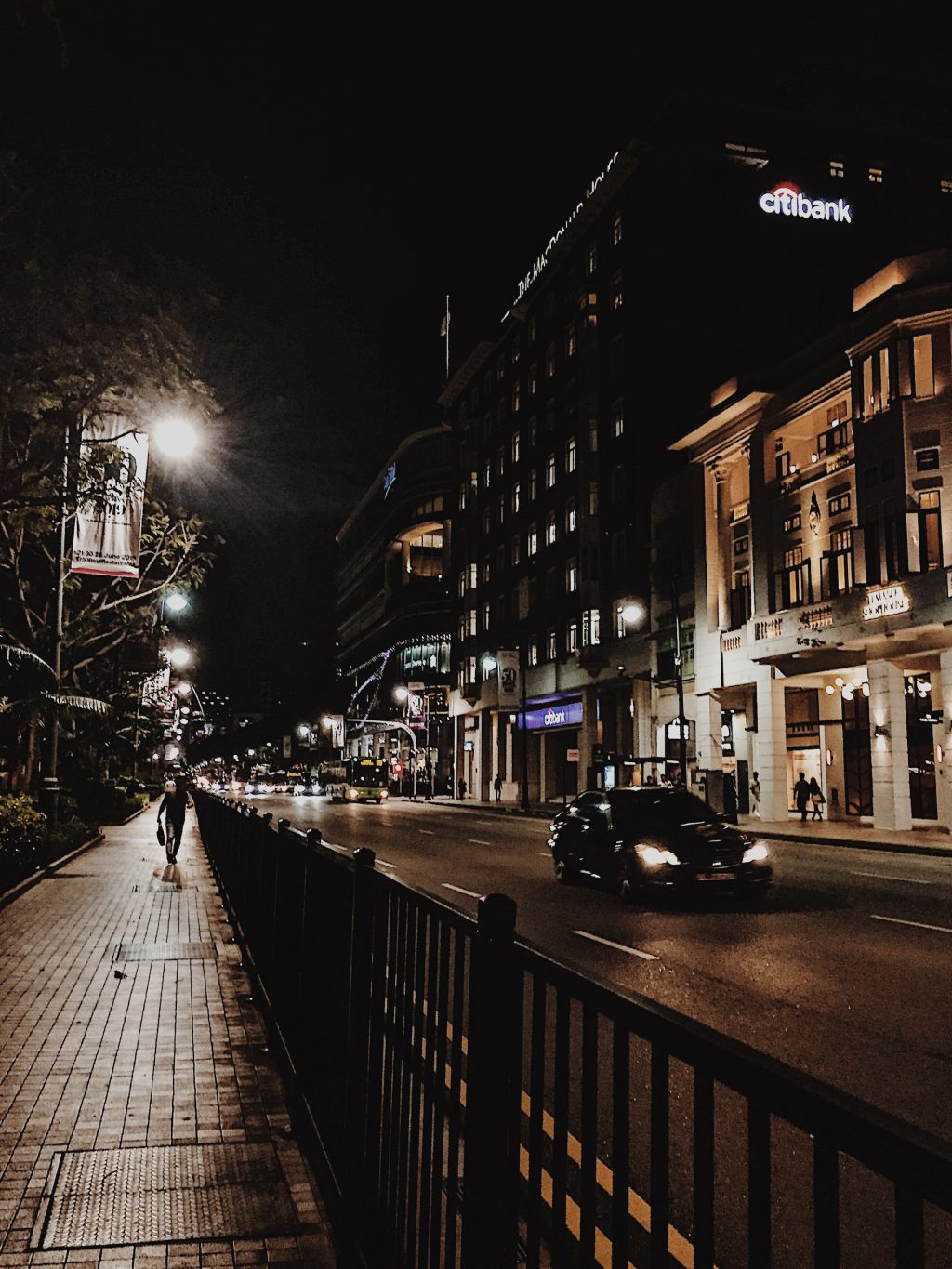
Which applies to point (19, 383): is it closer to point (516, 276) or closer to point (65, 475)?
point (65, 475)

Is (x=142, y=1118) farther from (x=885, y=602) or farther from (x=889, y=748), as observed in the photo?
(x=889, y=748)

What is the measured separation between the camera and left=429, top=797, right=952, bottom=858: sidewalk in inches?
1016

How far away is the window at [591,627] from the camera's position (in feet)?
176

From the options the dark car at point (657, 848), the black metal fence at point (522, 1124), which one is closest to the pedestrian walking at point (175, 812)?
the dark car at point (657, 848)

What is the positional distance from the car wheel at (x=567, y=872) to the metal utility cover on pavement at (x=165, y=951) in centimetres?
728

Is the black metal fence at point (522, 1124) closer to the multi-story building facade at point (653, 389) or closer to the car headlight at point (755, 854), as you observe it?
the car headlight at point (755, 854)

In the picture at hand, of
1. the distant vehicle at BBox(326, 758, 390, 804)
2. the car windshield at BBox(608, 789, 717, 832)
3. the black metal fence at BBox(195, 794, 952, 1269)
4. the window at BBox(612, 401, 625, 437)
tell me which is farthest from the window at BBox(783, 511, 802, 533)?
the distant vehicle at BBox(326, 758, 390, 804)

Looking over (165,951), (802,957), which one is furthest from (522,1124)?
(165,951)

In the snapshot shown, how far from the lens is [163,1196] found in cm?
447

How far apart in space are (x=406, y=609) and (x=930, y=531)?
72617 mm

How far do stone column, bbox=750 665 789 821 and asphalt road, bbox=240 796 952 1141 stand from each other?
52.7 ft

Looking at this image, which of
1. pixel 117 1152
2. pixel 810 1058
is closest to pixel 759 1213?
pixel 117 1152

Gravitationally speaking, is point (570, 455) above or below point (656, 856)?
above

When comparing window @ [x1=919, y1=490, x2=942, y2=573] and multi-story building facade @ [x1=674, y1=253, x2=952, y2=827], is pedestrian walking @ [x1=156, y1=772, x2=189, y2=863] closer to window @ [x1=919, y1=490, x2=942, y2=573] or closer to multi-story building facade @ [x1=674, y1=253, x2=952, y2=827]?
multi-story building facade @ [x1=674, y1=253, x2=952, y2=827]
